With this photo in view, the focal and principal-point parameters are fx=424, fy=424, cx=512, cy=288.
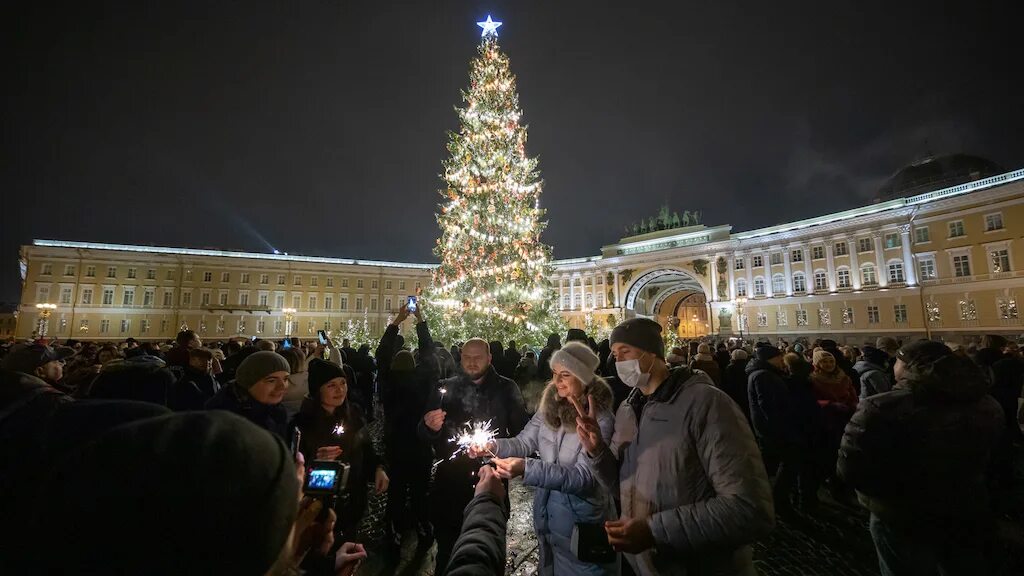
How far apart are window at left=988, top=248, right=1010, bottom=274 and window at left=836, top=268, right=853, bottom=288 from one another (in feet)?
28.7

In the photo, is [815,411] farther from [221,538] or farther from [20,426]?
[20,426]

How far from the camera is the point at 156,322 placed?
4531 cm

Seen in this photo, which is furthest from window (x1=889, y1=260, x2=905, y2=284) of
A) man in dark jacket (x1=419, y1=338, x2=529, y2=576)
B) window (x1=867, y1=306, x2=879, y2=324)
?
man in dark jacket (x1=419, y1=338, x2=529, y2=576)

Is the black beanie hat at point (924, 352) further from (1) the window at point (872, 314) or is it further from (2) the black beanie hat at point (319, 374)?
(1) the window at point (872, 314)

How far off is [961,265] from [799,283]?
1108 centimetres

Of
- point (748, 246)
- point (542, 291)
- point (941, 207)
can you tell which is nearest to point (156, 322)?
point (542, 291)

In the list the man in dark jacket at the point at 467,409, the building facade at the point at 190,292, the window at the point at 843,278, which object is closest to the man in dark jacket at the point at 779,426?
the man in dark jacket at the point at 467,409

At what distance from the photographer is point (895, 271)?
35.9 meters

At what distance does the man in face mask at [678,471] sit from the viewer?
1897mm

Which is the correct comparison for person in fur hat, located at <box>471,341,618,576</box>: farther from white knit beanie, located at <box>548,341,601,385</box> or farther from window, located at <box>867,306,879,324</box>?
A: window, located at <box>867,306,879,324</box>

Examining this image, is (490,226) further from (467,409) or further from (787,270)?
(787,270)

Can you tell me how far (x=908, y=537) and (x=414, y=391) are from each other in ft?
13.6

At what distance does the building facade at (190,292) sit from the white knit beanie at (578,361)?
143 feet

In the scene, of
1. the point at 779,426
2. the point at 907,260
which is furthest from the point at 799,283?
the point at 779,426
